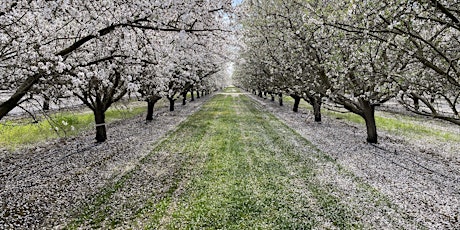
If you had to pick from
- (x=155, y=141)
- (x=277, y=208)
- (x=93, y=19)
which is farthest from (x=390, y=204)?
(x=155, y=141)

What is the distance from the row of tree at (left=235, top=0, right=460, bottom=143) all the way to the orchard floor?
2513 mm

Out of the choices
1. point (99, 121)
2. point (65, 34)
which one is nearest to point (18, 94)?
point (65, 34)

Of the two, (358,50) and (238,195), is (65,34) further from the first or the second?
(358,50)

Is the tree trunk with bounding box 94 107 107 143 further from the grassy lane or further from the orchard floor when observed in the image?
the grassy lane

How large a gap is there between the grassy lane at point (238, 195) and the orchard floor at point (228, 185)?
3 cm

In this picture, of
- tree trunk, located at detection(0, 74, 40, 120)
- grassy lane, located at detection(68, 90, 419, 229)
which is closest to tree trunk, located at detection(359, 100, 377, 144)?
grassy lane, located at detection(68, 90, 419, 229)

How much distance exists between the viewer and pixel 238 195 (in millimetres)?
8242

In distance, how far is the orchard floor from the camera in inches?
273

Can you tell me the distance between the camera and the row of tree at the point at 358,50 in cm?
793

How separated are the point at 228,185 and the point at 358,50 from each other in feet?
24.3

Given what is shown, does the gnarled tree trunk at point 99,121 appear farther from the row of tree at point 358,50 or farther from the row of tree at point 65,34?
the row of tree at point 358,50

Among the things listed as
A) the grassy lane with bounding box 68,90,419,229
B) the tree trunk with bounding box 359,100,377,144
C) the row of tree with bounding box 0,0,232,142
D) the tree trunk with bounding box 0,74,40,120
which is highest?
the row of tree with bounding box 0,0,232,142

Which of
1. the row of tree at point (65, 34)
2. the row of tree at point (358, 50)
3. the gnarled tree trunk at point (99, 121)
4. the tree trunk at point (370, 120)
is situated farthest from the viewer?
the tree trunk at point (370, 120)

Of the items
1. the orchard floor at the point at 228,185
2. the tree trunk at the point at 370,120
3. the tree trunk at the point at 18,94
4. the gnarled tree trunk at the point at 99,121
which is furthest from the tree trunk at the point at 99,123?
the tree trunk at the point at 370,120
